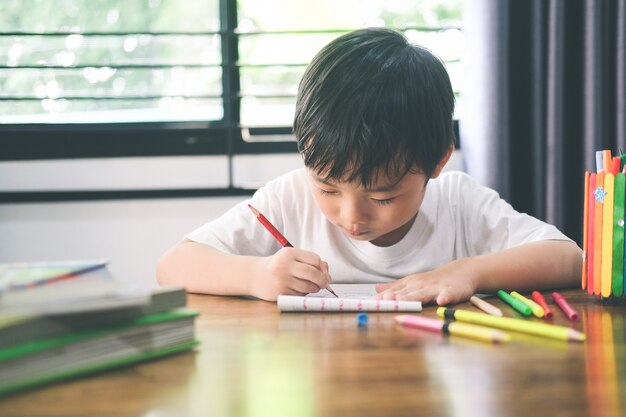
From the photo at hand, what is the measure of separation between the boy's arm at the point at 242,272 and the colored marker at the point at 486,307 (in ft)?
0.67

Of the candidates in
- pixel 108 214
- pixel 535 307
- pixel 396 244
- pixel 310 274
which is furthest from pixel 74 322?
pixel 108 214

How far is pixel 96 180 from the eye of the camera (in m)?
2.04

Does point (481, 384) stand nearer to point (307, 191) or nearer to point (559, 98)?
point (307, 191)

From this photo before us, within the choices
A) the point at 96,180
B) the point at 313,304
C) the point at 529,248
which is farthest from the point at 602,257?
the point at 96,180

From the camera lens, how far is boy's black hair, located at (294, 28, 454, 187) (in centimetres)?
106

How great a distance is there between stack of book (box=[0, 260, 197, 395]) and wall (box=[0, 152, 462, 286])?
139 cm

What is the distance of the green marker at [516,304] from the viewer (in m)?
0.89

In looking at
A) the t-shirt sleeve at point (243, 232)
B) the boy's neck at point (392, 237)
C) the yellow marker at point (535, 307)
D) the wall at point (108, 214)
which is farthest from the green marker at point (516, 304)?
the wall at point (108, 214)

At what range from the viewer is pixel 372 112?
3.52 ft

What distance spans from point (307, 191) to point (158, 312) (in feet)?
2.45

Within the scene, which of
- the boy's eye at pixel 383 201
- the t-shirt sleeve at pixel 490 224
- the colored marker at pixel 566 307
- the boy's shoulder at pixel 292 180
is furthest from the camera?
the boy's shoulder at pixel 292 180

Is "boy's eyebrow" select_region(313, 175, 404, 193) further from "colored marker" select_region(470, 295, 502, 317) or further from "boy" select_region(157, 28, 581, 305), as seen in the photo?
"colored marker" select_region(470, 295, 502, 317)

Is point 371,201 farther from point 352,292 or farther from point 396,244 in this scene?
point 396,244

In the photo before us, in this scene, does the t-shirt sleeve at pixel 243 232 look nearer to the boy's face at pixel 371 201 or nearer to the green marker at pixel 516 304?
the boy's face at pixel 371 201
